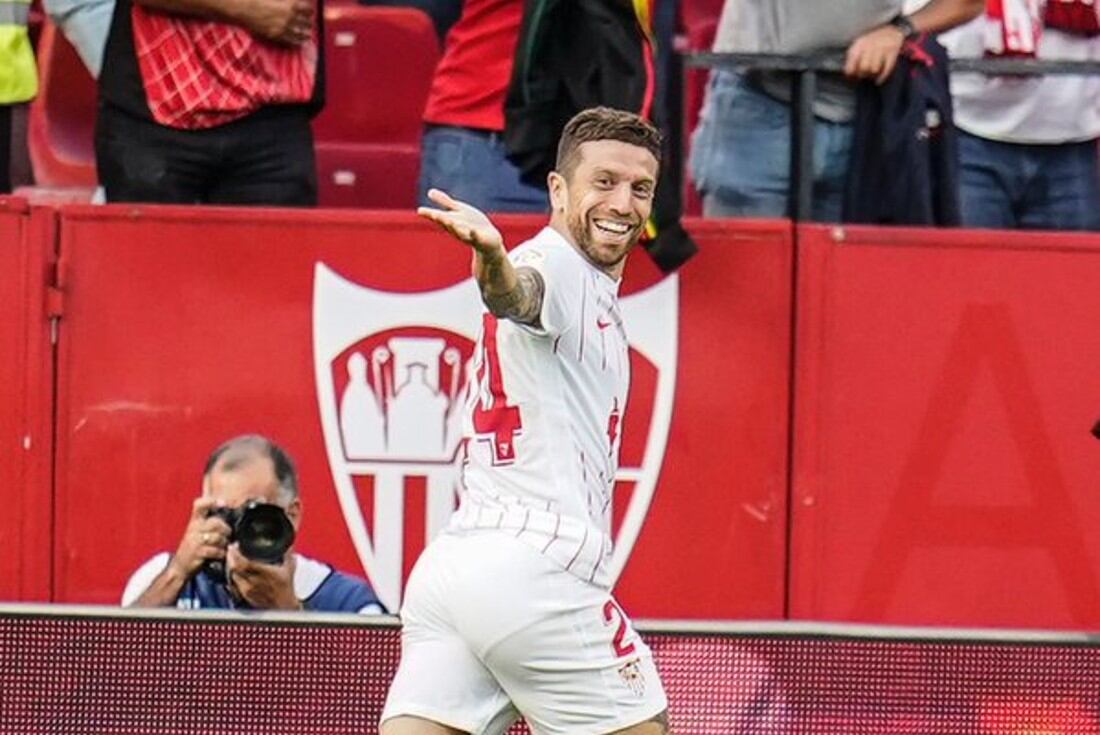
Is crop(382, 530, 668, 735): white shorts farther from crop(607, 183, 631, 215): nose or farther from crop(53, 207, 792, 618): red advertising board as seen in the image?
crop(53, 207, 792, 618): red advertising board

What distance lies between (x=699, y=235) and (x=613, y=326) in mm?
1955

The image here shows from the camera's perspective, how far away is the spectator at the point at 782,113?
26.3 feet

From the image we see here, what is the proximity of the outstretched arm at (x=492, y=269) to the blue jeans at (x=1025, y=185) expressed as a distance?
10.2 ft

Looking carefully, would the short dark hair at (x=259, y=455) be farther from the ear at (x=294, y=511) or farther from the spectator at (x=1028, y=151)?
the spectator at (x=1028, y=151)

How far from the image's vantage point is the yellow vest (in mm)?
8227

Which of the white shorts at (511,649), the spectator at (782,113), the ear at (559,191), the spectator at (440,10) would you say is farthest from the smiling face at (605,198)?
the spectator at (440,10)

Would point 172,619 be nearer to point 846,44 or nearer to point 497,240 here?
point 497,240

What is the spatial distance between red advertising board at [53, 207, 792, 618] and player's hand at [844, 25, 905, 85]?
513mm

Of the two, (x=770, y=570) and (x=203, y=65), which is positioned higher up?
(x=203, y=65)

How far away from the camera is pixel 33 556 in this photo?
25.4ft

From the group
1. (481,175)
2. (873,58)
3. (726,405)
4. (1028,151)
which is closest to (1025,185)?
(1028,151)

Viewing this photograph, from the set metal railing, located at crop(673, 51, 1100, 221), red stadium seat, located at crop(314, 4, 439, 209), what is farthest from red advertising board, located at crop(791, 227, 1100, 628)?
red stadium seat, located at crop(314, 4, 439, 209)

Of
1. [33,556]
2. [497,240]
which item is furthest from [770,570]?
[497,240]

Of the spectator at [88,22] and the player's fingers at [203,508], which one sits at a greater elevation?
the spectator at [88,22]
